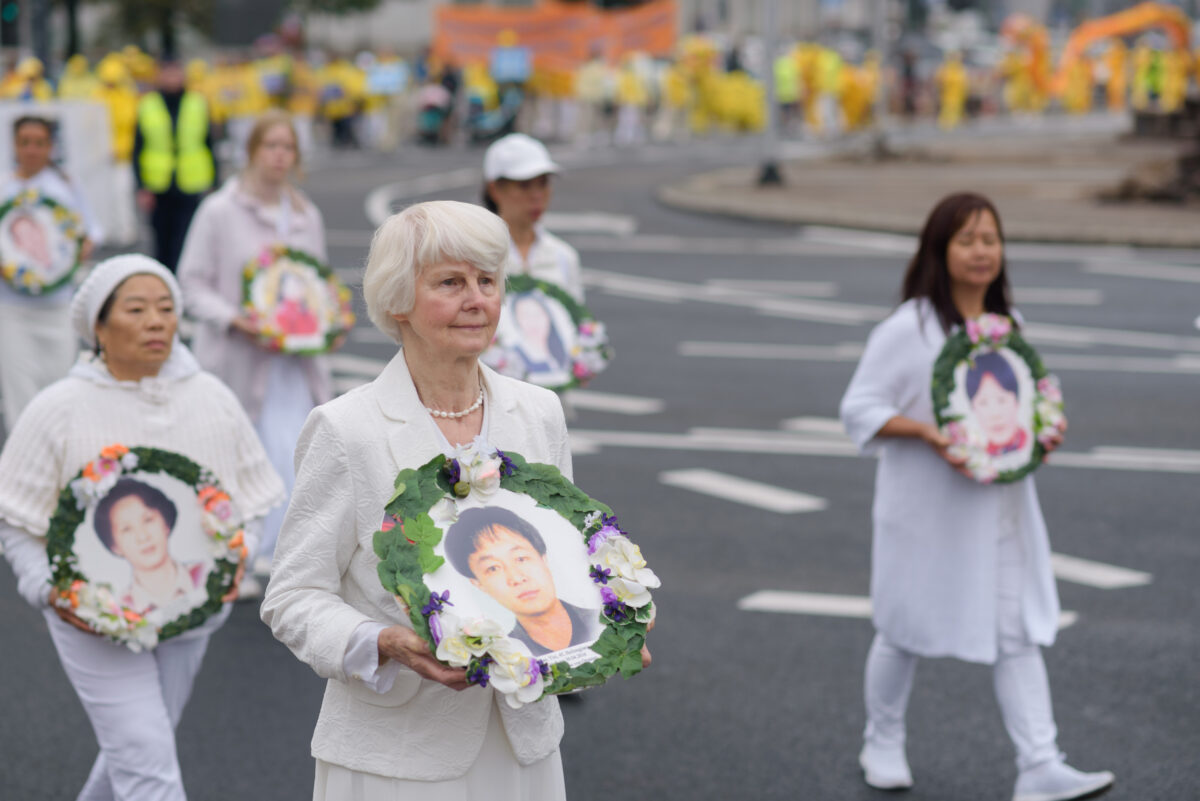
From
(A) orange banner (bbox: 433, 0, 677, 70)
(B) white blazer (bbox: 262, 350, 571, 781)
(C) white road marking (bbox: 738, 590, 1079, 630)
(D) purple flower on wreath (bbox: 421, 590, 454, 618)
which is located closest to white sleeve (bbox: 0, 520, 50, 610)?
(B) white blazer (bbox: 262, 350, 571, 781)

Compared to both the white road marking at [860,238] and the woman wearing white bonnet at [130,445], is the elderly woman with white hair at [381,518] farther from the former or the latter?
the white road marking at [860,238]

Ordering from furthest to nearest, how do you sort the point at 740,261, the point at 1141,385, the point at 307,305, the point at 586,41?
the point at 586,41
the point at 740,261
the point at 1141,385
the point at 307,305

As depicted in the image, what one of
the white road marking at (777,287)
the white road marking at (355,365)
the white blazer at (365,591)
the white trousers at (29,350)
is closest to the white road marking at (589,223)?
the white road marking at (777,287)

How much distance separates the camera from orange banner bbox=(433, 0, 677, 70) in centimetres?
4488

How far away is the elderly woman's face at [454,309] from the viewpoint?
344cm

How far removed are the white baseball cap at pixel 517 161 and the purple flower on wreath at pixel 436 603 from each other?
3.87 metres

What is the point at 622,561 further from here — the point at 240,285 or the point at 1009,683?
Result: the point at 240,285

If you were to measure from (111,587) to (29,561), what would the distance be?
10.3 inches

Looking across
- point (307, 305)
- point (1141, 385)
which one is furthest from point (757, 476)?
point (1141, 385)

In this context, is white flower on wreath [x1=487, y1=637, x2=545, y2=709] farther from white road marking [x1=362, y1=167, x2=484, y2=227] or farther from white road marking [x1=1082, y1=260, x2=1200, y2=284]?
white road marking [x1=362, y1=167, x2=484, y2=227]

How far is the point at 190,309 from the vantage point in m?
7.97

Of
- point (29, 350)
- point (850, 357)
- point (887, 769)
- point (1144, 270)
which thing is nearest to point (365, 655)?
point (887, 769)

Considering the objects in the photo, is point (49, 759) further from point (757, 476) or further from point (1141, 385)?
point (1141, 385)

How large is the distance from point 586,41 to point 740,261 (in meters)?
27.8
